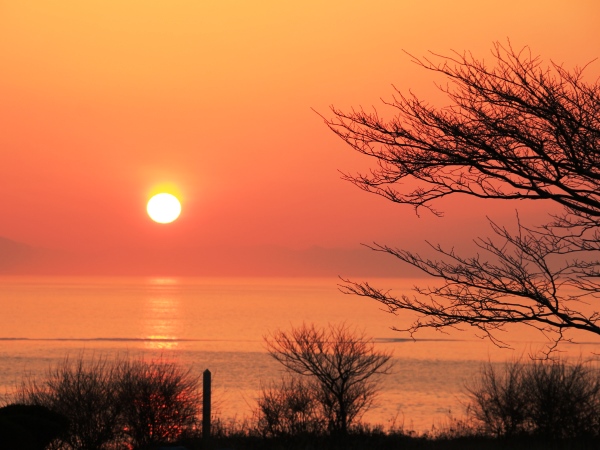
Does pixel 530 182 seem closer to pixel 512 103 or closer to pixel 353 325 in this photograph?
pixel 512 103

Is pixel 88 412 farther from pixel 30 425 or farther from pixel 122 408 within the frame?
pixel 30 425

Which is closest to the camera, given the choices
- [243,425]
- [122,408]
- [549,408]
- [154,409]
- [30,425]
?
[30,425]

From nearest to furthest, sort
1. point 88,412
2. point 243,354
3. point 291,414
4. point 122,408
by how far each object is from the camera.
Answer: point 88,412
point 122,408
point 291,414
point 243,354

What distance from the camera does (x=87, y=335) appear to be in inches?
6555

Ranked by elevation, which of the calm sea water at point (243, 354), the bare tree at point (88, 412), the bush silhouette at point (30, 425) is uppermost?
the calm sea water at point (243, 354)

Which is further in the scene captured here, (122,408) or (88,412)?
(122,408)

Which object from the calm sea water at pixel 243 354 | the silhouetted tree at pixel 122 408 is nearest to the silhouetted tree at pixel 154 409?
the silhouetted tree at pixel 122 408

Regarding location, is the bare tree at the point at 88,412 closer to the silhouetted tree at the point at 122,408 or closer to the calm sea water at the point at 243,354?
the silhouetted tree at the point at 122,408

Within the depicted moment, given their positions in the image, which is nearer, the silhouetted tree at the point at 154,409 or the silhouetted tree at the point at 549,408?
the silhouetted tree at the point at 154,409

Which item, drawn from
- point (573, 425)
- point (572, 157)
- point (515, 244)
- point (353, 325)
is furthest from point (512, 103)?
point (353, 325)

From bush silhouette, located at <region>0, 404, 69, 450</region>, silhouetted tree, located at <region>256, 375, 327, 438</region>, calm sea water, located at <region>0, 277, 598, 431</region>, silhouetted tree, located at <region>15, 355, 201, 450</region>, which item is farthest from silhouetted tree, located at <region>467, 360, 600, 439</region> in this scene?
calm sea water, located at <region>0, 277, 598, 431</region>

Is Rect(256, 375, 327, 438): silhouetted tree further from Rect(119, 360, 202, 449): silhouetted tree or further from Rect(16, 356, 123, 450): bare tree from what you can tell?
Rect(16, 356, 123, 450): bare tree

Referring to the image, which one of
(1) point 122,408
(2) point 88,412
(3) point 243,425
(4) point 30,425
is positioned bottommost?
(4) point 30,425

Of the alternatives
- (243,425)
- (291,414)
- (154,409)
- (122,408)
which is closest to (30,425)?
(122,408)
